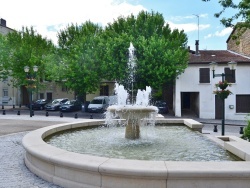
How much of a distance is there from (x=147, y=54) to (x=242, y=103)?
1143 centimetres

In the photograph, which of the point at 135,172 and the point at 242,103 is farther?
the point at 242,103

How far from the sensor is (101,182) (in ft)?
15.9

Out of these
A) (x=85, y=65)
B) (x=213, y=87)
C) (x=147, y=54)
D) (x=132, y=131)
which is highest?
(x=147, y=54)

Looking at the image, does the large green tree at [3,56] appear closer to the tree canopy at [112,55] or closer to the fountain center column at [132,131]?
the tree canopy at [112,55]

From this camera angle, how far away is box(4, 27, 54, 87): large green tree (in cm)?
3481

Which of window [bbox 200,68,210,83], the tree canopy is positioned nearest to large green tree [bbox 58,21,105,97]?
the tree canopy

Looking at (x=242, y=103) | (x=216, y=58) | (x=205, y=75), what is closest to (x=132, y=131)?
(x=205, y=75)

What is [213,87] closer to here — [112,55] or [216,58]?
[216,58]

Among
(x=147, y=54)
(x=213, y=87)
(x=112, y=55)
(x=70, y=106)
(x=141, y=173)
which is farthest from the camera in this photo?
(x=70, y=106)

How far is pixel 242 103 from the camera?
88.8 feet

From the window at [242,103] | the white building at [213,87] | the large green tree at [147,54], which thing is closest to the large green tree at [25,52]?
the large green tree at [147,54]

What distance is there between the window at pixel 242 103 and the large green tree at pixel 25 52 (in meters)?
23.9

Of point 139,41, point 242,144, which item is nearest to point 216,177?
point 242,144

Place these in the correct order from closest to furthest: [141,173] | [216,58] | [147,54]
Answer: [141,173] < [147,54] < [216,58]
